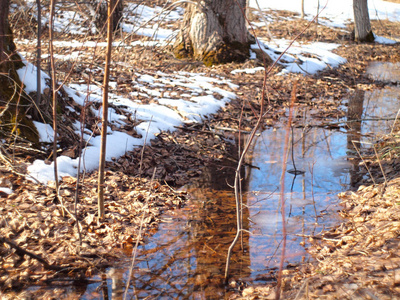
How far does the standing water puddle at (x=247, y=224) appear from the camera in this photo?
2.88 m

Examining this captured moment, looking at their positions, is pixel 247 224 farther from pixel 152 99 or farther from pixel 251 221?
pixel 152 99

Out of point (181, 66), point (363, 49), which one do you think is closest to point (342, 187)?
point (181, 66)

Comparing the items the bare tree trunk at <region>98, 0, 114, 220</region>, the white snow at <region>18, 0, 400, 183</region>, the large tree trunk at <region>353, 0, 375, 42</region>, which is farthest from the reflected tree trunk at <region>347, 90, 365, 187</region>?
the large tree trunk at <region>353, 0, 375, 42</region>

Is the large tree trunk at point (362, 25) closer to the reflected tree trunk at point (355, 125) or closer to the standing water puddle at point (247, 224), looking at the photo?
the reflected tree trunk at point (355, 125)

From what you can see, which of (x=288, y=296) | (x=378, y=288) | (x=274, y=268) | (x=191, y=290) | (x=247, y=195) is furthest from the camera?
(x=247, y=195)

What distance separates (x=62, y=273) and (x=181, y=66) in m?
7.06

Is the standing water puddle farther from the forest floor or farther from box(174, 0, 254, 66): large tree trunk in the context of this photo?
box(174, 0, 254, 66): large tree trunk

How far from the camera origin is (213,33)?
921 centimetres

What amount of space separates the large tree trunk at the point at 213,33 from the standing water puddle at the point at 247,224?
406 centimetres

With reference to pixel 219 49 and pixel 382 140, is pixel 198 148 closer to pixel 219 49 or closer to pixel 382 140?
pixel 382 140

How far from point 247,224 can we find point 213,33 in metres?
6.52

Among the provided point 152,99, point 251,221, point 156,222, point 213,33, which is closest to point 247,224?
point 251,221

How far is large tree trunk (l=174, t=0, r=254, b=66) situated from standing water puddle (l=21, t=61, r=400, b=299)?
13.3 ft

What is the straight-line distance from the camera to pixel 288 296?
8.17 ft
